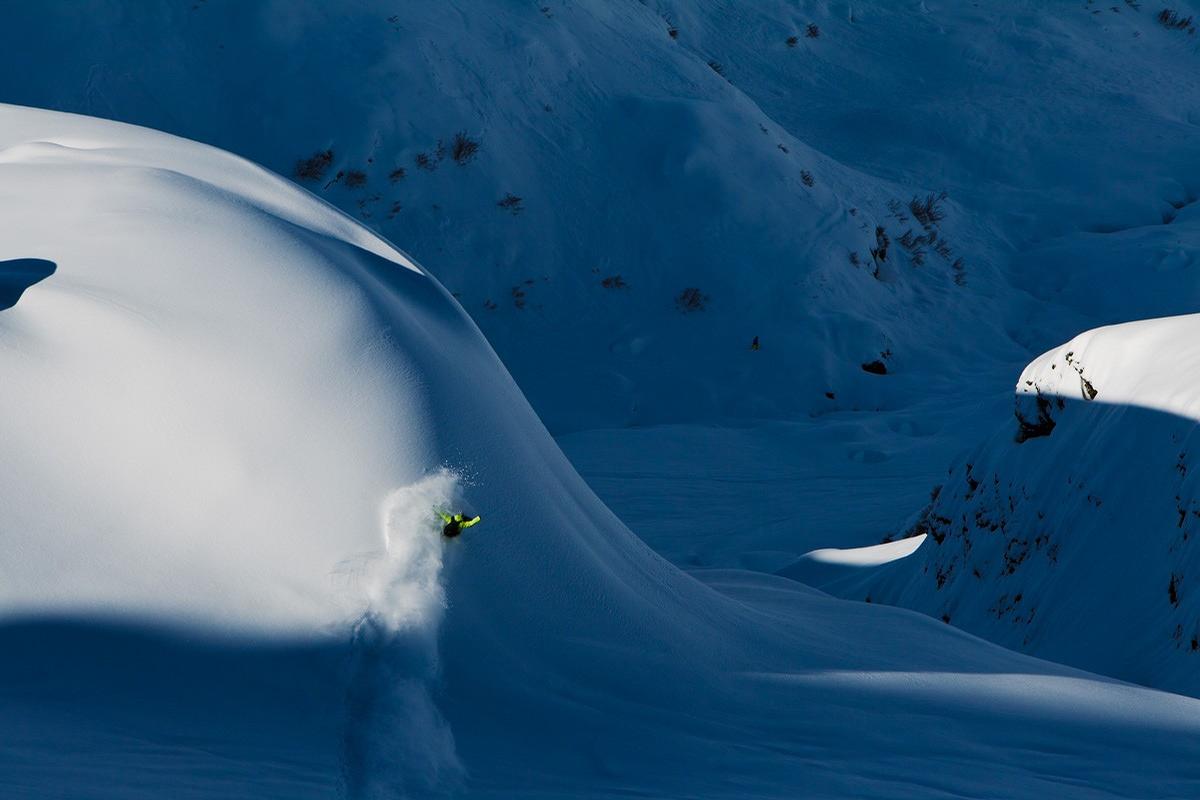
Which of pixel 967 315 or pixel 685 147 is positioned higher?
pixel 685 147

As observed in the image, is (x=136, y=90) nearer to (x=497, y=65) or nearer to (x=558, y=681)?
(x=497, y=65)

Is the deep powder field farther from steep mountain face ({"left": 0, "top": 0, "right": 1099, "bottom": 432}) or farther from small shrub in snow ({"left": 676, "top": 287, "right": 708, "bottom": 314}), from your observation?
small shrub in snow ({"left": 676, "top": 287, "right": 708, "bottom": 314})

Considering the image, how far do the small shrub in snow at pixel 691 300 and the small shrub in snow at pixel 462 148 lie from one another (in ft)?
6.56

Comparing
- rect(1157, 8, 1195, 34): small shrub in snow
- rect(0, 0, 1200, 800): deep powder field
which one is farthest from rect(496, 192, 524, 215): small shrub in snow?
rect(1157, 8, 1195, 34): small shrub in snow

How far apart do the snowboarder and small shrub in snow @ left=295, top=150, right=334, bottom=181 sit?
7748 mm

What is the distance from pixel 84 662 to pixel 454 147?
8.30m

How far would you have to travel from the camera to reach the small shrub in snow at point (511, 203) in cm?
959

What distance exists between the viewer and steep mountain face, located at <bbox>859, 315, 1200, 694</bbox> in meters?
3.42

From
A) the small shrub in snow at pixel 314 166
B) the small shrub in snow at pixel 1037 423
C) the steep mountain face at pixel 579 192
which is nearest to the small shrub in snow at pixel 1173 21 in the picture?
the steep mountain face at pixel 579 192

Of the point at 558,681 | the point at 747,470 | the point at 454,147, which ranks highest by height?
the point at 558,681

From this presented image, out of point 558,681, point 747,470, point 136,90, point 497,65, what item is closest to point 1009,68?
point 497,65

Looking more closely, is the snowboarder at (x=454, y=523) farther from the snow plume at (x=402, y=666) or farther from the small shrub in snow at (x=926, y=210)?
the small shrub in snow at (x=926, y=210)

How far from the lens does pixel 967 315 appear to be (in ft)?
32.4

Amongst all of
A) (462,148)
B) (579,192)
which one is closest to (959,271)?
(579,192)
